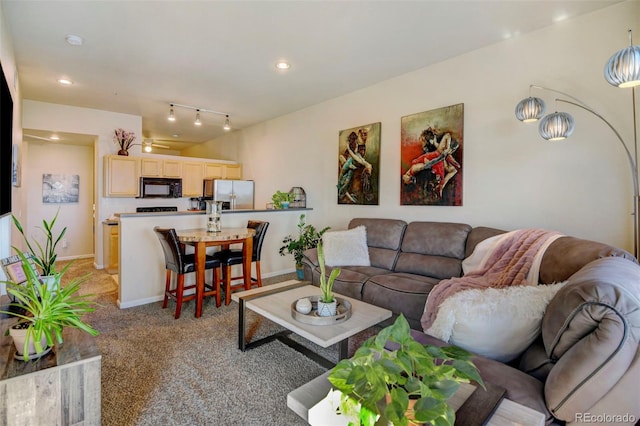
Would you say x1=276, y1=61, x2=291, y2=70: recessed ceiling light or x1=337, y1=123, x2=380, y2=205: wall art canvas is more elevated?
x1=276, y1=61, x2=291, y2=70: recessed ceiling light

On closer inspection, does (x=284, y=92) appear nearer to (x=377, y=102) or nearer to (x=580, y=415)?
(x=377, y=102)

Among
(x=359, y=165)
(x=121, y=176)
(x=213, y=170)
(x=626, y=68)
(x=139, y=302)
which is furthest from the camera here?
(x=213, y=170)

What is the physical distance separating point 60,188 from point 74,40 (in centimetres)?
→ 421

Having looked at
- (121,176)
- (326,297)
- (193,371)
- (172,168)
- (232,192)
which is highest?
(172,168)

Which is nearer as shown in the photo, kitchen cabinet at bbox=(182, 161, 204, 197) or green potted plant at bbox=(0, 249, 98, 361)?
green potted plant at bbox=(0, 249, 98, 361)

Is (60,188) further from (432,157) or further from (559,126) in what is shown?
(559,126)

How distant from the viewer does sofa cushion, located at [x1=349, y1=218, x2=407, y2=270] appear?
328cm

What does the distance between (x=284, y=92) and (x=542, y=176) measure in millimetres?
3191

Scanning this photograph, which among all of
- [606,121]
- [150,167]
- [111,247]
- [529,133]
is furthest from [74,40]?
[606,121]

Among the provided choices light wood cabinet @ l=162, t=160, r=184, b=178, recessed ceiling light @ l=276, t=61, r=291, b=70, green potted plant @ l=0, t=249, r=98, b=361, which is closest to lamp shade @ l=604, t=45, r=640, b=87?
recessed ceiling light @ l=276, t=61, r=291, b=70

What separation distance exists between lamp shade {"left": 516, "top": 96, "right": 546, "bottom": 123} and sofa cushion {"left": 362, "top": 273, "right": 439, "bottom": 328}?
1.49m

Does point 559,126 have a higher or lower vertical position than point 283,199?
higher

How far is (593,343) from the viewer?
95 centimetres

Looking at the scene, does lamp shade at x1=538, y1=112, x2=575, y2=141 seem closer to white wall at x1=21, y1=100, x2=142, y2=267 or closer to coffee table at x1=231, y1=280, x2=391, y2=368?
coffee table at x1=231, y1=280, x2=391, y2=368
